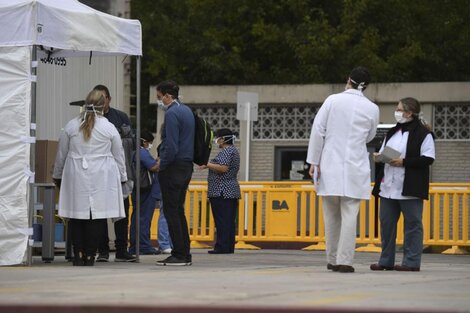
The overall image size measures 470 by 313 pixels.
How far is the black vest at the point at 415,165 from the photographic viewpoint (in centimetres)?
1326

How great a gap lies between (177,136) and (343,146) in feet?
6.65

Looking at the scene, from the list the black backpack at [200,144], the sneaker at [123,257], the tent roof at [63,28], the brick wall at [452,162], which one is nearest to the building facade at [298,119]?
the brick wall at [452,162]

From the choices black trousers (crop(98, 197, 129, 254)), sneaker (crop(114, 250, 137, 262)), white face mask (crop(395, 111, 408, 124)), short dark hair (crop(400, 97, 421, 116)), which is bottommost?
sneaker (crop(114, 250, 137, 262))

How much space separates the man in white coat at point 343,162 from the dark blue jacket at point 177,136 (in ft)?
5.42

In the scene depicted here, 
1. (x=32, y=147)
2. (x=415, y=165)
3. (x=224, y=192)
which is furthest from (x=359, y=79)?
(x=224, y=192)

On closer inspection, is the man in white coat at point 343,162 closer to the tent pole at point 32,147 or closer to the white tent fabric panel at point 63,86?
the tent pole at point 32,147

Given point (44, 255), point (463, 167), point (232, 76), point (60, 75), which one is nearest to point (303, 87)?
point (463, 167)

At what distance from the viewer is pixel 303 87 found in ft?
95.0

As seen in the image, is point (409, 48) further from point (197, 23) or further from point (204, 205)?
point (204, 205)

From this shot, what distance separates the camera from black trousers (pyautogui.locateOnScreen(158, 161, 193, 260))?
13781mm

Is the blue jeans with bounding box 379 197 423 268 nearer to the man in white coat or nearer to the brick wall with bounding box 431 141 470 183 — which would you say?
the man in white coat

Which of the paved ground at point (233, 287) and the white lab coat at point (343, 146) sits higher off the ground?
the white lab coat at point (343, 146)

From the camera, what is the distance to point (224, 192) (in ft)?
60.0

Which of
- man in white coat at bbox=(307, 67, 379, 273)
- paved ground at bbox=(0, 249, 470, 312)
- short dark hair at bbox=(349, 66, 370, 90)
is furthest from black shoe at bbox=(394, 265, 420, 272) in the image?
short dark hair at bbox=(349, 66, 370, 90)
